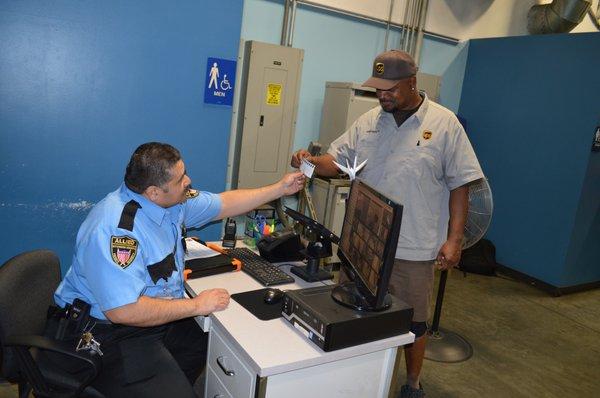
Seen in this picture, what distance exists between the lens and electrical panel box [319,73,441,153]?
12.8 feet

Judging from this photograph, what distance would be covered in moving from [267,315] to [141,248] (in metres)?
0.49

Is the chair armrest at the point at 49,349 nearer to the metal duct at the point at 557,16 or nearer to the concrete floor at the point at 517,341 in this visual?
the concrete floor at the point at 517,341

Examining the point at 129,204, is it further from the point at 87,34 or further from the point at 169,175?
the point at 87,34

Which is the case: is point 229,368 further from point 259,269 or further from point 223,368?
point 259,269


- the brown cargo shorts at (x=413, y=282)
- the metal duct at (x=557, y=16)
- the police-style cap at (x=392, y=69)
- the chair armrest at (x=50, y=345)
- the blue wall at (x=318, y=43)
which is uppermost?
the metal duct at (x=557, y=16)

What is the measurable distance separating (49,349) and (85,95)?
1.46m

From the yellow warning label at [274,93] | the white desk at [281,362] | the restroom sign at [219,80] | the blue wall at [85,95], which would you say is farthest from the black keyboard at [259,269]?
the yellow warning label at [274,93]

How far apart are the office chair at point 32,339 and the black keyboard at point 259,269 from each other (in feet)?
2.29

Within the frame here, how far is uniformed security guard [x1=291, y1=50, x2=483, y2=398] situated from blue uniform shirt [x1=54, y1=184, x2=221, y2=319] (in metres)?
1.00

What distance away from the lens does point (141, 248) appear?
1.58 metres

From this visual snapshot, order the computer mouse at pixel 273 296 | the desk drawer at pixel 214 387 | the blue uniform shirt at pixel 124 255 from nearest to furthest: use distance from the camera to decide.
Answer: the blue uniform shirt at pixel 124 255 < the desk drawer at pixel 214 387 < the computer mouse at pixel 273 296

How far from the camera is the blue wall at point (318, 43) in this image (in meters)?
3.89

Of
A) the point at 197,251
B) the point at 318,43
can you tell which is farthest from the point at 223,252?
the point at 318,43

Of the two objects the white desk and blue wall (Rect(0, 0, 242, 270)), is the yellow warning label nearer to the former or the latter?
blue wall (Rect(0, 0, 242, 270))
